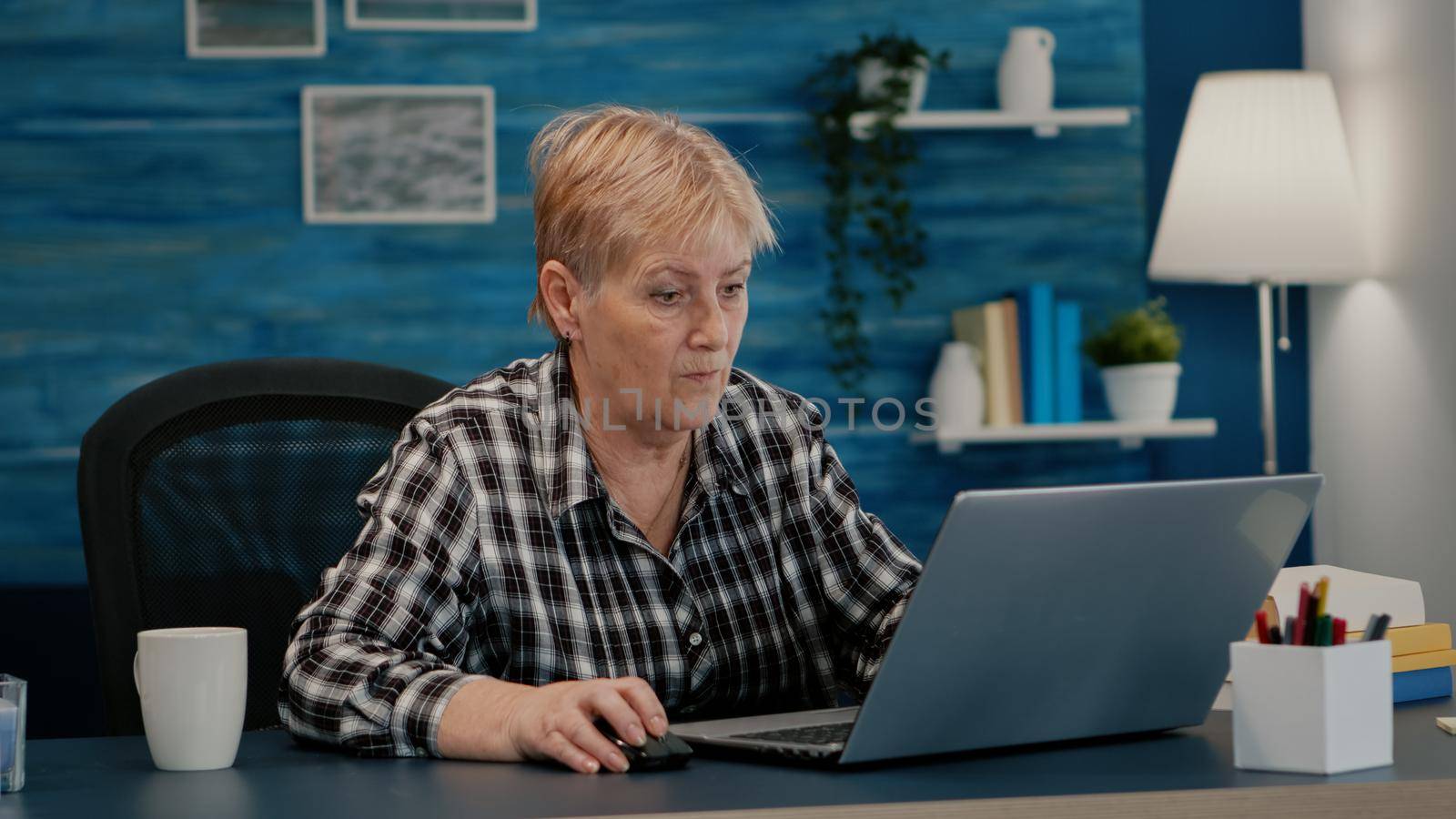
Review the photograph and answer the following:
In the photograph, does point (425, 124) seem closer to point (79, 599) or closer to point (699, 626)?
point (79, 599)

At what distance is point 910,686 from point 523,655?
56 cm

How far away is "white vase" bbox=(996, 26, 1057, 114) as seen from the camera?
315 cm

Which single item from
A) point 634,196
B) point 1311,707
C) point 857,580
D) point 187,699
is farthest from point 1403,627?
point 187,699

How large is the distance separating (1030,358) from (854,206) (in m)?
0.49

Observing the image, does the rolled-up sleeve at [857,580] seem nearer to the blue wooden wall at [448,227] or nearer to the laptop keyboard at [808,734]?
the laptop keyboard at [808,734]

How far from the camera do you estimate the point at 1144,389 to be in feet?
10.2

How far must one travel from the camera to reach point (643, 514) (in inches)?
60.5

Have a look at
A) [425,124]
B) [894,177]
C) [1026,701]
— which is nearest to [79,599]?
[425,124]

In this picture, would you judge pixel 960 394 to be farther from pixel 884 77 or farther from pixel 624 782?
pixel 624 782

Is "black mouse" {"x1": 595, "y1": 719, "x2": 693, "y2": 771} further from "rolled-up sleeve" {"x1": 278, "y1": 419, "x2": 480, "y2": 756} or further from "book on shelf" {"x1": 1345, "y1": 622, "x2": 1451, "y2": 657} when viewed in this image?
"book on shelf" {"x1": 1345, "y1": 622, "x2": 1451, "y2": 657}

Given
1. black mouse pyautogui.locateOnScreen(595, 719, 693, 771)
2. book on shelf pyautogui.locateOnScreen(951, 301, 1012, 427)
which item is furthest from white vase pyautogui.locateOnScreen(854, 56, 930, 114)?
black mouse pyautogui.locateOnScreen(595, 719, 693, 771)

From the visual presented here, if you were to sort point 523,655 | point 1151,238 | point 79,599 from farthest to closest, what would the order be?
point 1151,238 < point 79,599 < point 523,655

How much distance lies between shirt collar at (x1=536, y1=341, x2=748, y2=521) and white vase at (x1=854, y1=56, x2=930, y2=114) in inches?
66.1

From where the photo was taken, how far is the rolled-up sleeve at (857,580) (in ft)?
4.89
